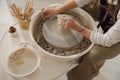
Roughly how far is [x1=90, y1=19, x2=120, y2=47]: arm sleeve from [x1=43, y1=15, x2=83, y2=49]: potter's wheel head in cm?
13

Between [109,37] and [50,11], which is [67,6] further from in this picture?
[109,37]

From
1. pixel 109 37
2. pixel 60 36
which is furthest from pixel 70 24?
pixel 109 37

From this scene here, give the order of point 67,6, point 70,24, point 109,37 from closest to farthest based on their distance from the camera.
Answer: point 109,37, point 70,24, point 67,6

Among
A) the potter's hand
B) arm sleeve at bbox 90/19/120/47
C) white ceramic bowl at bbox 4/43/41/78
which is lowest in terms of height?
white ceramic bowl at bbox 4/43/41/78

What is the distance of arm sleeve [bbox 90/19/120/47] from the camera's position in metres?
1.09

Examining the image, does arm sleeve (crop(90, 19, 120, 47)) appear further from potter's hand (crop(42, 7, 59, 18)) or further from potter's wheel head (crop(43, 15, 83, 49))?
potter's hand (crop(42, 7, 59, 18))

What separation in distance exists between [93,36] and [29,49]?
37cm

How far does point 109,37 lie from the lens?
1.12 m

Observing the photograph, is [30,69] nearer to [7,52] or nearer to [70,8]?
[7,52]

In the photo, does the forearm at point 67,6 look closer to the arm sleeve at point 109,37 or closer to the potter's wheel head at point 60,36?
the potter's wheel head at point 60,36

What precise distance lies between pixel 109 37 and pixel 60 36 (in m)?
0.29

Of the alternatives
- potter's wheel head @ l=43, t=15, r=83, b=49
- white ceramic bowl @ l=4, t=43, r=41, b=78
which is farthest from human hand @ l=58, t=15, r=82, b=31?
white ceramic bowl @ l=4, t=43, r=41, b=78

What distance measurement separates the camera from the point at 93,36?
1178mm

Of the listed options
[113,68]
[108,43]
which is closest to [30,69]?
[108,43]
